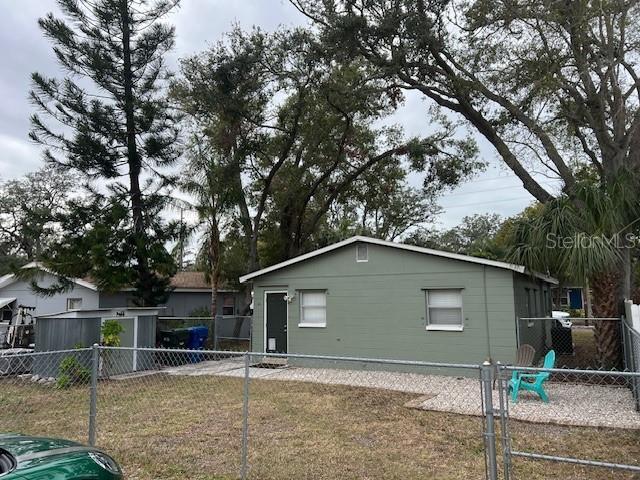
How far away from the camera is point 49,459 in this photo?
292cm

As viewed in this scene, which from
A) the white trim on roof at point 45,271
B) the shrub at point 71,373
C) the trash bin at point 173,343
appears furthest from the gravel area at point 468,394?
the white trim on roof at point 45,271

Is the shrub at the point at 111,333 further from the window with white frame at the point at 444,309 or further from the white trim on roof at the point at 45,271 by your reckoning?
the window with white frame at the point at 444,309

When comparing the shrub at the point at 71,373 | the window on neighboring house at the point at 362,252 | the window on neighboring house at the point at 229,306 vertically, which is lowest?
the shrub at the point at 71,373

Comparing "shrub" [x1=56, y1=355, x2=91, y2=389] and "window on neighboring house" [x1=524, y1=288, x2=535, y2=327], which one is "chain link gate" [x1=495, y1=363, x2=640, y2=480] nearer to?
"window on neighboring house" [x1=524, y1=288, x2=535, y2=327]

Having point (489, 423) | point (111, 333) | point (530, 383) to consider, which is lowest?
point (530, 383)

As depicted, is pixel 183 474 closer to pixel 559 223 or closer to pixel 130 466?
pixel 130 466

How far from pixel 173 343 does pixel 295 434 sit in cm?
935

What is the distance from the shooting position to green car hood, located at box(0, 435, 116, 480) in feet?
8.95

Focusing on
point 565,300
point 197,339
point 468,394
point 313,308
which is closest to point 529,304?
point 468,394

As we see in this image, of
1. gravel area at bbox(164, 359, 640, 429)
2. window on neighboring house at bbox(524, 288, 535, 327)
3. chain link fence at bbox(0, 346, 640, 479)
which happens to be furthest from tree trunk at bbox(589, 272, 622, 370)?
window on neighboring house at bbox(524, 288, 535, 327)

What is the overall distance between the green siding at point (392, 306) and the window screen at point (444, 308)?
0.21 meters

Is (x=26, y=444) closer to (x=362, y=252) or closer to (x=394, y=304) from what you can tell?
(x=394, y=304)

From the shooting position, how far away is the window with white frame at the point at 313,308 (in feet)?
45.9

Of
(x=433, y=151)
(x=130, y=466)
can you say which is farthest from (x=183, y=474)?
A: (x=433, y=151)
